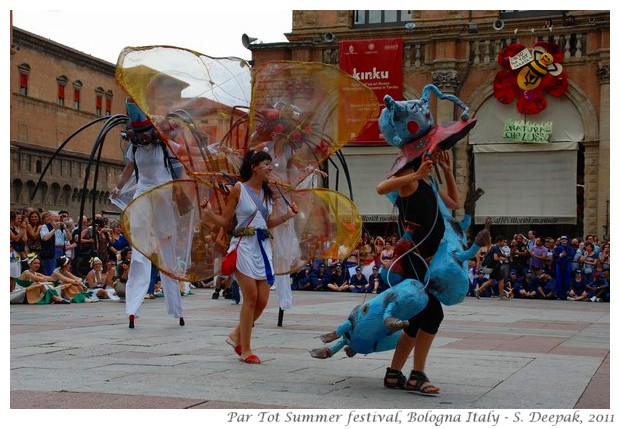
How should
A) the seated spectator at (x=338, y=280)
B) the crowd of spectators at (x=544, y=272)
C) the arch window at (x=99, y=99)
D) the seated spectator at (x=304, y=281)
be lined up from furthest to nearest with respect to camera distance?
1. the arch window at (x=99, y=99)
2. the seated spectator at (x=304, y=281)
3. the seated spectator at (x=338, y=280)
4. the crowd of spectators at (x=544, y=272)

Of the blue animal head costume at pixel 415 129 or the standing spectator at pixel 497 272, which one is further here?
the standing spectator at pixel 497 272

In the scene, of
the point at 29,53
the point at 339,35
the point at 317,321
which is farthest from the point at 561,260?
the point at 29,53

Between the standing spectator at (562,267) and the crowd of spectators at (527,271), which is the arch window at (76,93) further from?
the standing spectator at (562,267)

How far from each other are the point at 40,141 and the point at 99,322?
53.4 metres

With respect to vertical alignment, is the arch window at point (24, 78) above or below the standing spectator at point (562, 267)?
above

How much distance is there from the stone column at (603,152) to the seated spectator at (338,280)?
9.24m

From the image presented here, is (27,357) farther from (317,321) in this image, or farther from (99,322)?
(317,321)

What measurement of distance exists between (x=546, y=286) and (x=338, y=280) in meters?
4.68

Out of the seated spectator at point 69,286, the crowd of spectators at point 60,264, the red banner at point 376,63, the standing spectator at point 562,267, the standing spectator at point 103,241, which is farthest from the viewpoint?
the red banner at point 376,63

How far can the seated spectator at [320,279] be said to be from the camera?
22.3 metres

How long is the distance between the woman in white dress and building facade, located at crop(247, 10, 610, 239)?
69.3ft

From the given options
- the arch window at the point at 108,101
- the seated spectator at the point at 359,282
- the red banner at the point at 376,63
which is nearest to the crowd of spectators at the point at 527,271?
the seated spectator at the point at 359,282

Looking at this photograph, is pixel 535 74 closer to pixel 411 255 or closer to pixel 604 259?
pixel 604 259

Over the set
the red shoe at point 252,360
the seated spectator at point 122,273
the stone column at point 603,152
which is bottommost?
the red shoe at point 252,360
